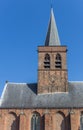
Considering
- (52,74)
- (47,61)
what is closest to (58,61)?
(47,61)

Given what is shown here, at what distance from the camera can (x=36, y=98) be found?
38406mm

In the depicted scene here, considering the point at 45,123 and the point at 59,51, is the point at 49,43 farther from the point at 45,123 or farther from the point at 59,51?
the point at 45,123

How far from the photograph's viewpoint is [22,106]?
37281 millimetres

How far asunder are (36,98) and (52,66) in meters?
5.25

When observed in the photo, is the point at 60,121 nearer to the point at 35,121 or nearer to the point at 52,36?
the point at 35,121

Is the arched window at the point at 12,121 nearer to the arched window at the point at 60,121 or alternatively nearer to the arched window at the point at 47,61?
the arched window at the point at 60,121

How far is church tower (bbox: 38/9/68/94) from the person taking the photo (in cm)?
3897

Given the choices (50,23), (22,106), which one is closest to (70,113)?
(22,106)

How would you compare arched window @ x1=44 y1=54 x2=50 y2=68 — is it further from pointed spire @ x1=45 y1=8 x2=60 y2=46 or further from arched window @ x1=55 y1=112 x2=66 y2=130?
arched window @ x1=55 y1=112 x2=66 y2=130

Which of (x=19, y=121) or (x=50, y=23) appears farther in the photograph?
(x=50, y=23)

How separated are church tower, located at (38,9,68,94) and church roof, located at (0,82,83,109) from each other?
37.7 inches

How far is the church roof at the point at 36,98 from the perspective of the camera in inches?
1469

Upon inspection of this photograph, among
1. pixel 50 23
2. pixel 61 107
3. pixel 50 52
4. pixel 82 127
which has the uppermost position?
pixel 50 23

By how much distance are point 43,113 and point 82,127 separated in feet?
17.7
